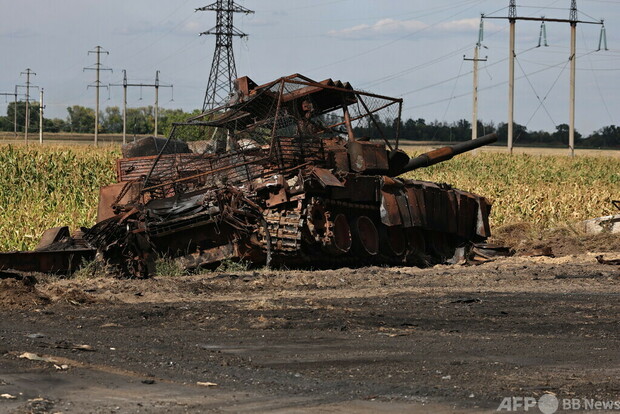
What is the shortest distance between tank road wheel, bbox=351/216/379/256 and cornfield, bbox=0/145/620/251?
5.89 m

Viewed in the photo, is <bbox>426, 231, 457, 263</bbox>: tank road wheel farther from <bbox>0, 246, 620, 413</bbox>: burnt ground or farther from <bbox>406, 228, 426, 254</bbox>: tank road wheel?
<bbox>0, 246, 620, 413</bbox>: burnt ground

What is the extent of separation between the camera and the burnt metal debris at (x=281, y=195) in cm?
1444

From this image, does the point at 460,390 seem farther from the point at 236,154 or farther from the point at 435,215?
the point at 435,215

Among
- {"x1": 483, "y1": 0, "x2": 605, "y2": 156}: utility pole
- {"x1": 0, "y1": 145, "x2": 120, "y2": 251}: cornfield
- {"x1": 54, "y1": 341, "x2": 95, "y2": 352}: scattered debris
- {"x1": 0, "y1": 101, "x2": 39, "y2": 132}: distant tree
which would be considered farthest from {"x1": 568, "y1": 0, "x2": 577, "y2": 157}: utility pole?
{"x1": 0, "y1": 101, "x2": 39, "y2": 132}: distant tree

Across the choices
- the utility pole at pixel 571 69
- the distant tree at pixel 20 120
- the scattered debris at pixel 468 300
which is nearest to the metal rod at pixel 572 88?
the utility pole at pixel 571 69

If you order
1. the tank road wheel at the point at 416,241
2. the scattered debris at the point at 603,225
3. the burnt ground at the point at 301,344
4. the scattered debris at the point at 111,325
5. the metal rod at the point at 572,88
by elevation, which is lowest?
the scattered debris at the point at 111,325

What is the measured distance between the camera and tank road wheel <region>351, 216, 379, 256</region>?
51.8ft

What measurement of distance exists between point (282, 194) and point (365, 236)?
2101mm

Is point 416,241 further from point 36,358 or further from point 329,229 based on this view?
point 36,358

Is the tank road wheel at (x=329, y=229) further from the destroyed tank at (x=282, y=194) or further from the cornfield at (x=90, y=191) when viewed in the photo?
the cornfield at (x=90, y=191)

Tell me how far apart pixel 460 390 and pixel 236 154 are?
31.7 ft

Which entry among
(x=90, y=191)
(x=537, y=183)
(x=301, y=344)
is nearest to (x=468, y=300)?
(x=301, y=344)

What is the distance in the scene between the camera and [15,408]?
5289mm

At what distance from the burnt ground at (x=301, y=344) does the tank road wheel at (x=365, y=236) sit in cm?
258
